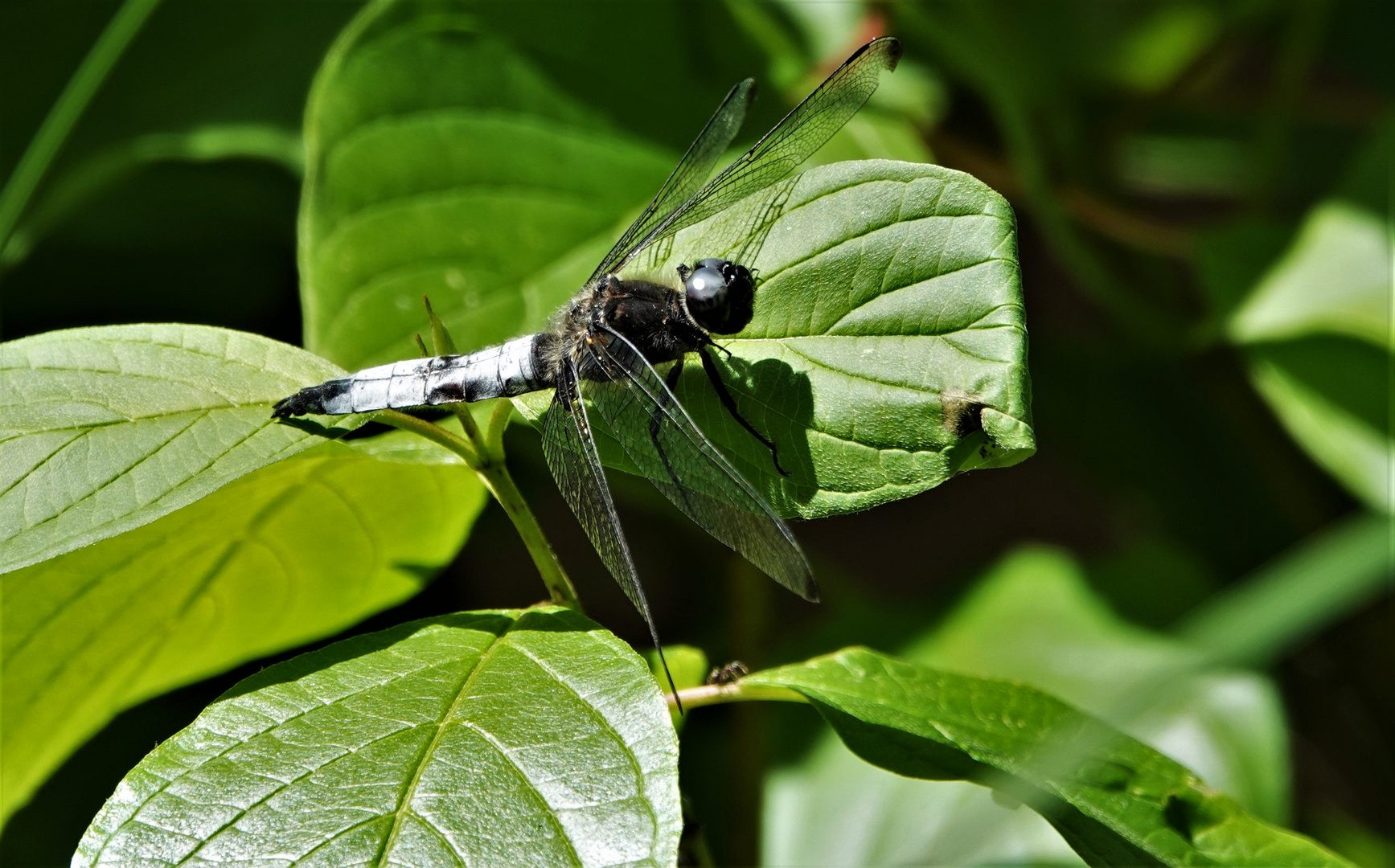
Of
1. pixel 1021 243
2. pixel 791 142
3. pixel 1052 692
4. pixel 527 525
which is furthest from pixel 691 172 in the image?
pixel 1021 243

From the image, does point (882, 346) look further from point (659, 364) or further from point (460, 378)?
point (460, 378)

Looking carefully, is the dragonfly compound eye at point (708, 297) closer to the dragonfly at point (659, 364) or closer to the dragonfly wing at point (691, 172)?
the dragonfly at point (659, 364)

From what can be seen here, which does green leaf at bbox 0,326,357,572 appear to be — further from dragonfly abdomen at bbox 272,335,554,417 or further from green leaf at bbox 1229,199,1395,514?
green leaf at bbox 1229,199,1395,514

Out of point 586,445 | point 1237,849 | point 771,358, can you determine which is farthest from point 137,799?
point 1237,849

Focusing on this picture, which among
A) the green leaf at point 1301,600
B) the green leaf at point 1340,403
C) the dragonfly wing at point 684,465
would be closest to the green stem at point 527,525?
the dragonfly wing at point 684,465

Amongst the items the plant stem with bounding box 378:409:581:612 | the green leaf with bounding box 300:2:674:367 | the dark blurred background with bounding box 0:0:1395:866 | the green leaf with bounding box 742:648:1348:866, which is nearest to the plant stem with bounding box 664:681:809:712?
the green leaf with bounding box 742:648:1348:866
